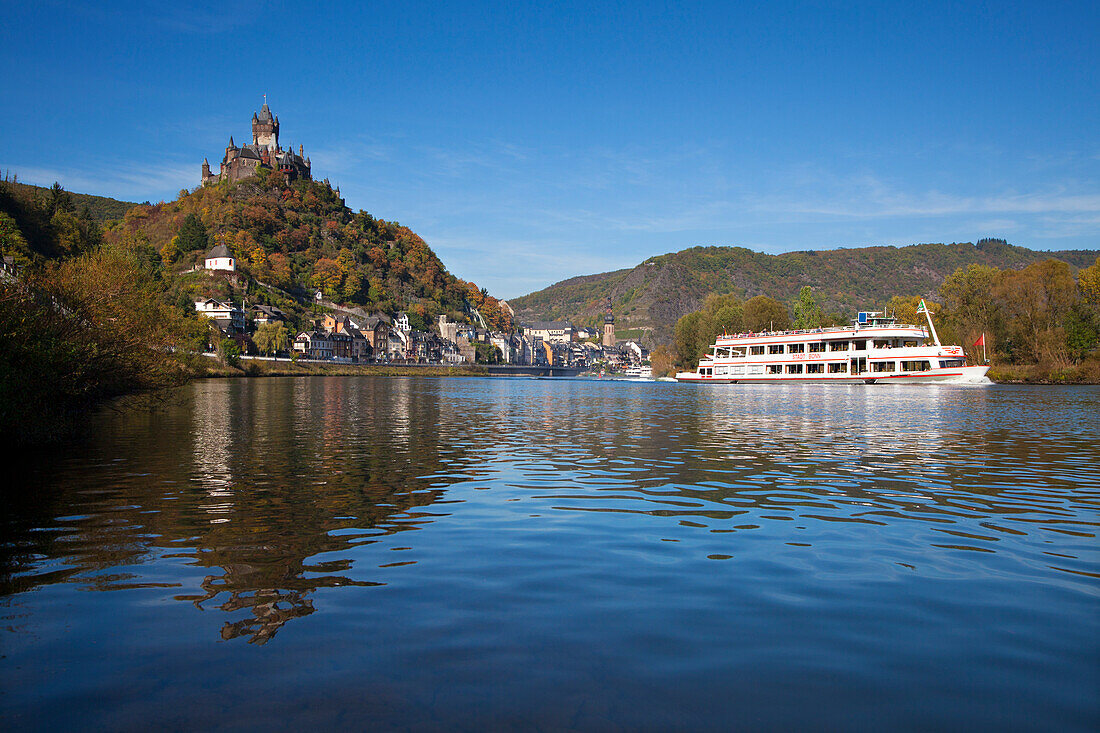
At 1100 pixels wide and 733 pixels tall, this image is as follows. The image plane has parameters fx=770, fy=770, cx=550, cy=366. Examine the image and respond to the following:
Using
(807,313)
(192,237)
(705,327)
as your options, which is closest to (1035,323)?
(807,313)

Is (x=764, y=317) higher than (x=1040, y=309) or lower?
higher

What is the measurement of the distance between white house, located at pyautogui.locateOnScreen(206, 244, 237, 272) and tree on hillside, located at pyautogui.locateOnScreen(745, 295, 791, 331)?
11940 centimetres

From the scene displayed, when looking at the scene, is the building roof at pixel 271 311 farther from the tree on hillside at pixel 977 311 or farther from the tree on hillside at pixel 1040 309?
the tree on hillside at pixel 1040 309

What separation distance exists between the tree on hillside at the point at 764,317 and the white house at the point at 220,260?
392 ft

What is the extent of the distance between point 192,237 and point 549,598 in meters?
207

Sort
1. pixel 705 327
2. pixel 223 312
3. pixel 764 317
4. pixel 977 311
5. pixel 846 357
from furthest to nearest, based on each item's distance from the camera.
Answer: pixel 223 312 < pixel 705 327 < pixel 764 317 < pixel 977 311 < pixel 846 357

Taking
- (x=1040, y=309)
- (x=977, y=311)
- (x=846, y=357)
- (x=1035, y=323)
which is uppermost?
(x=977, y=311)

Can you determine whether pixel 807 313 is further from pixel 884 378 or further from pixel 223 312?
pixel 223 312

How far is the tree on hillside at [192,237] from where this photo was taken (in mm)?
191000

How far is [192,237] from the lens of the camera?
19200 centimetres

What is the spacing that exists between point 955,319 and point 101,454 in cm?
10957

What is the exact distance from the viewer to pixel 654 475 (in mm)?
17469

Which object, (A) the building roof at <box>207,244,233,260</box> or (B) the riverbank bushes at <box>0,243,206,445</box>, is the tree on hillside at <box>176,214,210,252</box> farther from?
(B) the riverbank bushes at <box>0,243,206,445</box>

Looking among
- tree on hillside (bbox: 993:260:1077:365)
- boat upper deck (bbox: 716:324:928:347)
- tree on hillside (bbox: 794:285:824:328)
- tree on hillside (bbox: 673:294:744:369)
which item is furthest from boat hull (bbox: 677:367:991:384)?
tree on hillside (bbox: 794:285:824:328)
